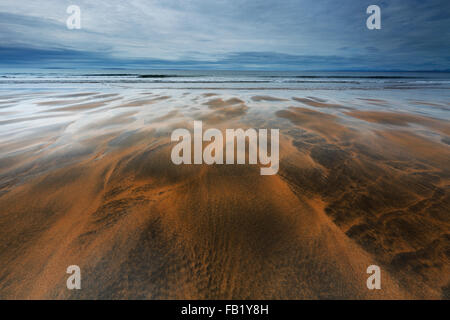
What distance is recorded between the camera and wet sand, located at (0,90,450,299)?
4.25ft

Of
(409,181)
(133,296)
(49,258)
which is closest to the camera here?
(133,296)

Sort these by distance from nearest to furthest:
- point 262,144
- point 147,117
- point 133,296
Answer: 1. point 133,296
2. point 262,144
3. point 147,117

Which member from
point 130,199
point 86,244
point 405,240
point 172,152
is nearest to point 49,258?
point 86,244

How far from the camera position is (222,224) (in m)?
1.77

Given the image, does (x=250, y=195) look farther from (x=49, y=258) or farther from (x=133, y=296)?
(x=49, y=258)

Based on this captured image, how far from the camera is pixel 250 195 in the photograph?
2.17 meters

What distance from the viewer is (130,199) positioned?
6.91ft

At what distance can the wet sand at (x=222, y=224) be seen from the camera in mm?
1297

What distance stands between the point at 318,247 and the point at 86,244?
201cm

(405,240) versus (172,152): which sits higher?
(172,152)

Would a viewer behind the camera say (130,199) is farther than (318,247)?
Yes

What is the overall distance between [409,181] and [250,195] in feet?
7.43
